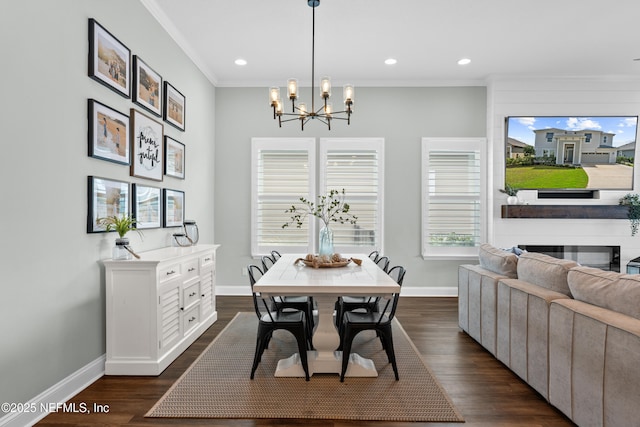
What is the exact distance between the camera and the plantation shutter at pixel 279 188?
222 inches

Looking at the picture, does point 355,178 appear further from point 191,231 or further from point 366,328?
point 366,328

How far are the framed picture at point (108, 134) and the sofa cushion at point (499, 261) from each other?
3.27m

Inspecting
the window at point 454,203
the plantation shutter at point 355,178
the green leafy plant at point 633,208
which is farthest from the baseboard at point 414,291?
the green leafy plant at point 633,208

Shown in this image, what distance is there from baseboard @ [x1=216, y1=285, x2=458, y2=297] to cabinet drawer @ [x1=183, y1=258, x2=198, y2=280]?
205cm

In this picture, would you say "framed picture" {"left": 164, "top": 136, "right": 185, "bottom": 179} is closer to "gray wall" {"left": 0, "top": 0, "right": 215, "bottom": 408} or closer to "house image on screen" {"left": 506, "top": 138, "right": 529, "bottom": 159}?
"gray wall" {"left": 0, "top": 0, "right": 215, "bottom": 408}

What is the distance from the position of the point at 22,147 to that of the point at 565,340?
10.7 feet

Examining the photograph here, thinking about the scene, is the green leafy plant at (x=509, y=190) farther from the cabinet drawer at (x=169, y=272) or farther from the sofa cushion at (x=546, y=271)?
the cabinet drawer at (x=169, y=272)

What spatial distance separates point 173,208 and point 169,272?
121 cm

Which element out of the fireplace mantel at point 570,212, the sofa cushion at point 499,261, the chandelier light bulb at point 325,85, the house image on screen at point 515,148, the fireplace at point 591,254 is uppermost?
the chandelier light bulb at point 325,85

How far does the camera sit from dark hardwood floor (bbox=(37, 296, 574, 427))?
221cm

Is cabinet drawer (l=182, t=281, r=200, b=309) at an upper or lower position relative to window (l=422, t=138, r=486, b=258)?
lower

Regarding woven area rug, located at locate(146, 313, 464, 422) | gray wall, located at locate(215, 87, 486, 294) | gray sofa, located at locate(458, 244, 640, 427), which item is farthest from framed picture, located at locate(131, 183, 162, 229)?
gray sofa, located at locate(458, 244, 640, 427)

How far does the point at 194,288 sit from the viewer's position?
Answer: 3.62 metres

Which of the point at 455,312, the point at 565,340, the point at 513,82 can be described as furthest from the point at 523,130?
the point at 565,340
